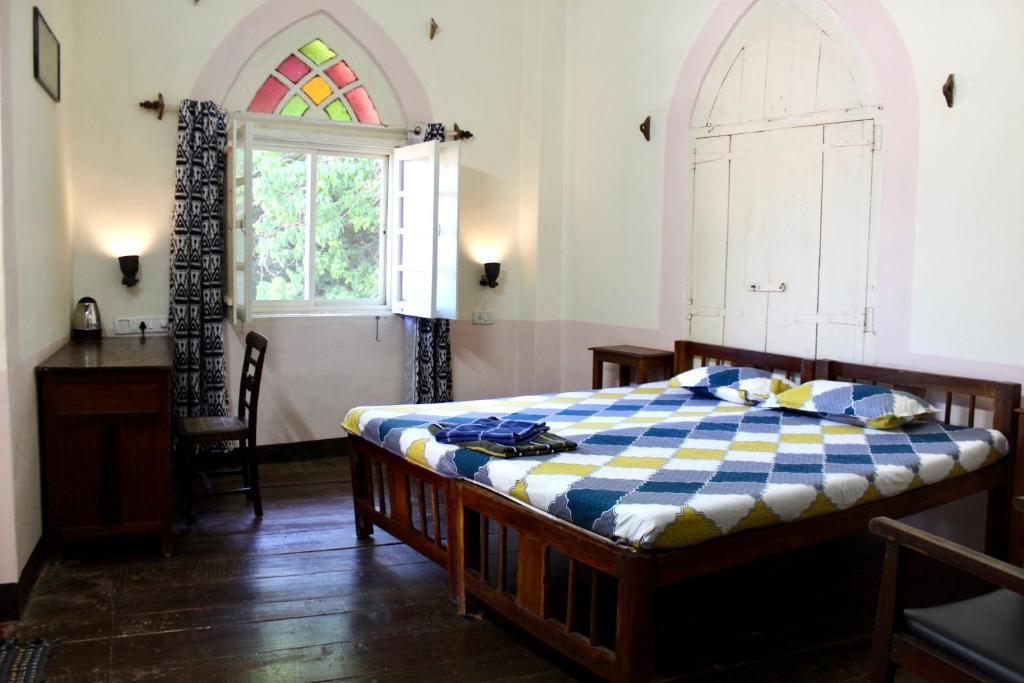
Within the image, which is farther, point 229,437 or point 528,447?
point 229,437

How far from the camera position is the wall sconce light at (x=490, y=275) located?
5.73 metres

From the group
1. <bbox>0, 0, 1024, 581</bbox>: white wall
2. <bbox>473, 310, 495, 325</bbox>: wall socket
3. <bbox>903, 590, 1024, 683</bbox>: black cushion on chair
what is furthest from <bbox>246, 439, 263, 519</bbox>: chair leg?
<bbox>903, 590, 1024, 683</bbox>: black cushion on chair

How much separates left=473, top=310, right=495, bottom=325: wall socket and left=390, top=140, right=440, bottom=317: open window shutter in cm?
58

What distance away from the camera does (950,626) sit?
6.46ft

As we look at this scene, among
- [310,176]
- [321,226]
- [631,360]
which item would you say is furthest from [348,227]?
[631,360]

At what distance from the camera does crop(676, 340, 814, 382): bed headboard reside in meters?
4.30

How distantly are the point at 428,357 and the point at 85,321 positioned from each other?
1957 mm

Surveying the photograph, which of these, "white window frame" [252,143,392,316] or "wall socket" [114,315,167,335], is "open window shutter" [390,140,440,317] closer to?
"white window frame" [252,143,392,316]

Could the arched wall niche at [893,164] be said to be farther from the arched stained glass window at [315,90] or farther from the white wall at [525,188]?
the arched stained glass window at [315,90]

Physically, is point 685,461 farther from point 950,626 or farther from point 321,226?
point 321,226

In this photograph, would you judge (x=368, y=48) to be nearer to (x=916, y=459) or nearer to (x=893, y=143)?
(x=893, y=143)

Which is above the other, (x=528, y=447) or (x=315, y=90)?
(x=315, y=90)

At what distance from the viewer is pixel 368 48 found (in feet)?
17.6

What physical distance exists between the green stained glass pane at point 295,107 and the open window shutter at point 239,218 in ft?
1.36
